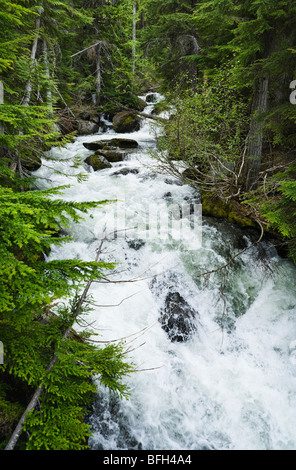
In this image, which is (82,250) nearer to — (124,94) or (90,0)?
(124,94)

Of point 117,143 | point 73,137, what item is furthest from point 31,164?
point 117,143

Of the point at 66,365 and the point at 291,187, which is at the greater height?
the point at 291,187

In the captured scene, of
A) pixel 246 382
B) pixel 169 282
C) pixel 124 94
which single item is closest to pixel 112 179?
pixel 169 282

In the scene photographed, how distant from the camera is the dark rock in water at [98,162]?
426 inches

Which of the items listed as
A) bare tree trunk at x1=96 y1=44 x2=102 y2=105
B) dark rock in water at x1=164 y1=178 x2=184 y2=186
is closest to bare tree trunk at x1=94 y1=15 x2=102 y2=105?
bare tree trunk at x1=96 y1=44 x2=102 y2=105

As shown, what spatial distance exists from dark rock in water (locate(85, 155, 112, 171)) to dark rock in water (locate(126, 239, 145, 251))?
545 centimetres

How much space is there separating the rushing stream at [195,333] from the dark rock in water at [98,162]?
2.93m

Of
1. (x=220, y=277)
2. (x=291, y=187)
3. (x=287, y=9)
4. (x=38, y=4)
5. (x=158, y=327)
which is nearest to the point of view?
(x=291, y=187)

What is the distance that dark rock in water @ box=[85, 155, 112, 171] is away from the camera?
35.5ft

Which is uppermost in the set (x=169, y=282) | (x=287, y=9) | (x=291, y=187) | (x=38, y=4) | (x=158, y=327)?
(x=38, y=4)

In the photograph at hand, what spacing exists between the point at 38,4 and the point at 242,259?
10.0 metres

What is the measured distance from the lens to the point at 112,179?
9828 millimetres

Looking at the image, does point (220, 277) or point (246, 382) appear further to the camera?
point (220, 277)

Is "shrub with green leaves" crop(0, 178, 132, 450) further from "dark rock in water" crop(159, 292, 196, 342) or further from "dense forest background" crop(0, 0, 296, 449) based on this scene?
"dark rock in water" crop(159, 292, 196, 342)
